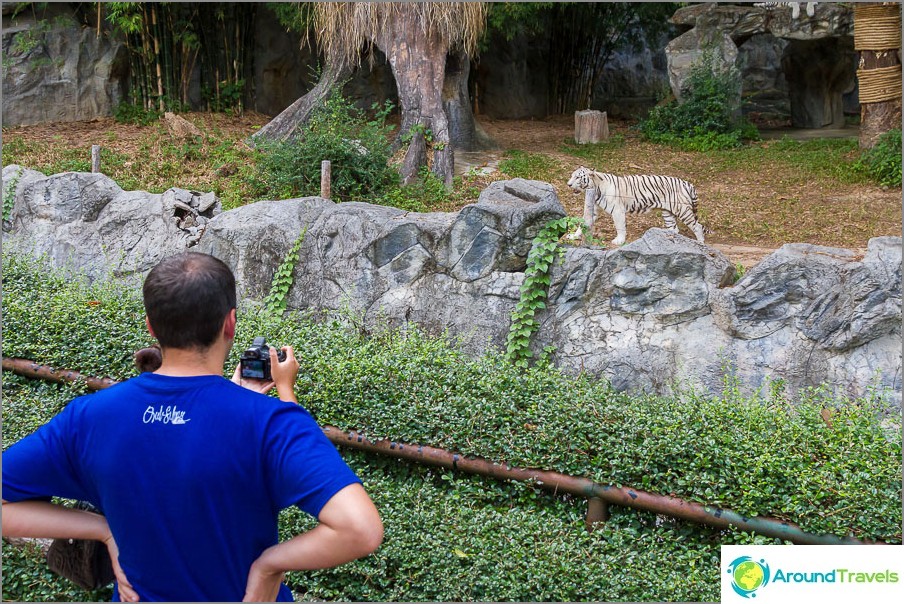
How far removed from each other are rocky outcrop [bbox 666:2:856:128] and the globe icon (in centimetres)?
1312

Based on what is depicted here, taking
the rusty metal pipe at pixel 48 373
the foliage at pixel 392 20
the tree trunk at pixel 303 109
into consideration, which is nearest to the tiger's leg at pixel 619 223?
the foliage at pixel 392 20

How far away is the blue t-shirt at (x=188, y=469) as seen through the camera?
2.23m

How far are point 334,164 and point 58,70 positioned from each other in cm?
716

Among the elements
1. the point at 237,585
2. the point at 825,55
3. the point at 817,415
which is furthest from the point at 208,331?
the point at 825,55

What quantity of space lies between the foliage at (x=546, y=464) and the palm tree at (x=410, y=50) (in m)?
6.05

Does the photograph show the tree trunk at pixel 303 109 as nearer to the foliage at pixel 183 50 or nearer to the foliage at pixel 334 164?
the foliage at pixel 334 164

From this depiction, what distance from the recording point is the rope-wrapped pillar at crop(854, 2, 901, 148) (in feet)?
40.9

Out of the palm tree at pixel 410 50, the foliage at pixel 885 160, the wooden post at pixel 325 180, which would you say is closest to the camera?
the wooden post at pixel 325 180

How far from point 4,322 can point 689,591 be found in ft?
16.9

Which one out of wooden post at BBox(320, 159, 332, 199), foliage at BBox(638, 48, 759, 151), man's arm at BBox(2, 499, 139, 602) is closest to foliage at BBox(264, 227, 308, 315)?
wooden post at BBox(320, 159, 332, 199)

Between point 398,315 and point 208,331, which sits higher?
point 208,331

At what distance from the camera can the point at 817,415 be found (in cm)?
509

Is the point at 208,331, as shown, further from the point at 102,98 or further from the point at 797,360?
the point at 102,98

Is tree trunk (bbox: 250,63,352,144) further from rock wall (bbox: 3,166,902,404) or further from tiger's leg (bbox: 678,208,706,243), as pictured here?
tiger's leg (bbox: 678,208,706,243)
